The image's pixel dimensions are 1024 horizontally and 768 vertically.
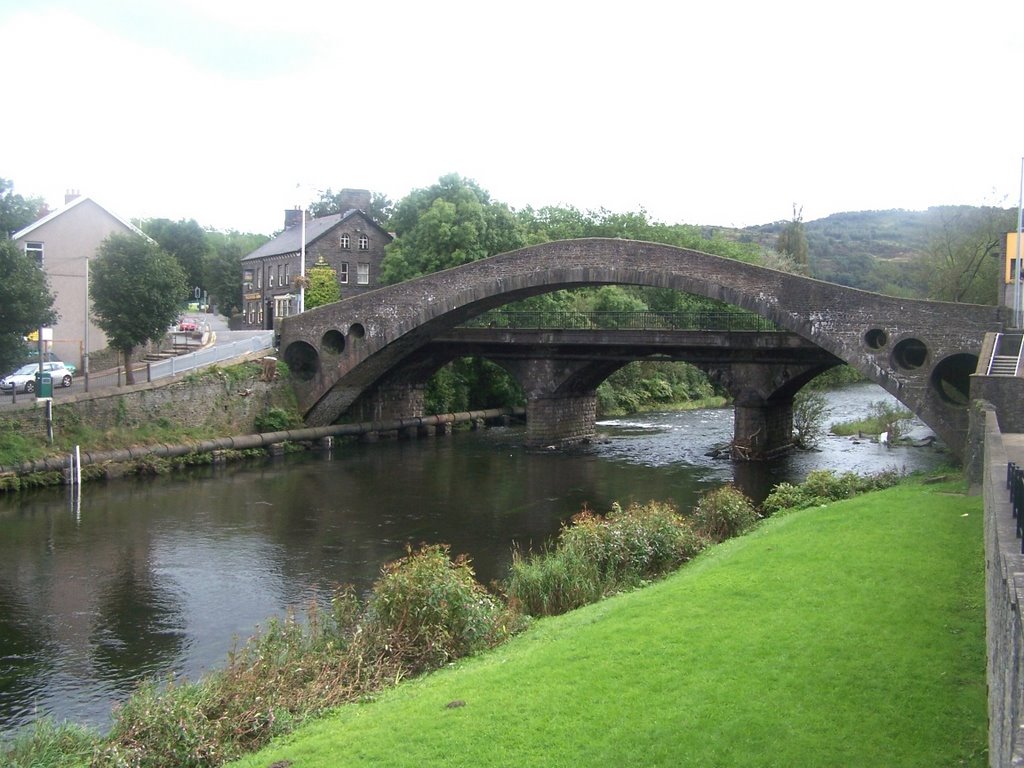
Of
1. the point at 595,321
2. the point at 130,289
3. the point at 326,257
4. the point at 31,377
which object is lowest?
the point at 31,377

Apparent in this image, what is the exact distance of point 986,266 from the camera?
152 ft

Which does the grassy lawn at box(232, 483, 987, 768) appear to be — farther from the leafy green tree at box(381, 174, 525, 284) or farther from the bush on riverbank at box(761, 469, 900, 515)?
the leafy green tree at box(381, 174, 525, 284)

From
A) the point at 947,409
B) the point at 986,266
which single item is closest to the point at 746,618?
the point at 947,409

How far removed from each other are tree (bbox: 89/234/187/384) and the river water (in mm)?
6224

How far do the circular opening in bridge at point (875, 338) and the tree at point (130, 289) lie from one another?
25.5 meters

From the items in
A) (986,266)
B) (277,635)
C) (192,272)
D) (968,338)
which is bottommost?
(277,635)

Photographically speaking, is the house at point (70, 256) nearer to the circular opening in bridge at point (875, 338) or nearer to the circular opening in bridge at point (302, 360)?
the circular opening in bridge at point (302, 360)

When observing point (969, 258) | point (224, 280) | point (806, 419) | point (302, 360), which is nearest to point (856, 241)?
point (224, 280)

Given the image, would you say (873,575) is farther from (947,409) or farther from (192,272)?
(192,272)

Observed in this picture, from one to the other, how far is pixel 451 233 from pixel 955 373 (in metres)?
28.4

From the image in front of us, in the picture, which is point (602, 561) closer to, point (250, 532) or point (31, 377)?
point (250, 532)

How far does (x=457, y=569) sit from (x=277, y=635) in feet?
9.20

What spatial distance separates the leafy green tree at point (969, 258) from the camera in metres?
45.6

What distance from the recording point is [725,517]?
20906mm
